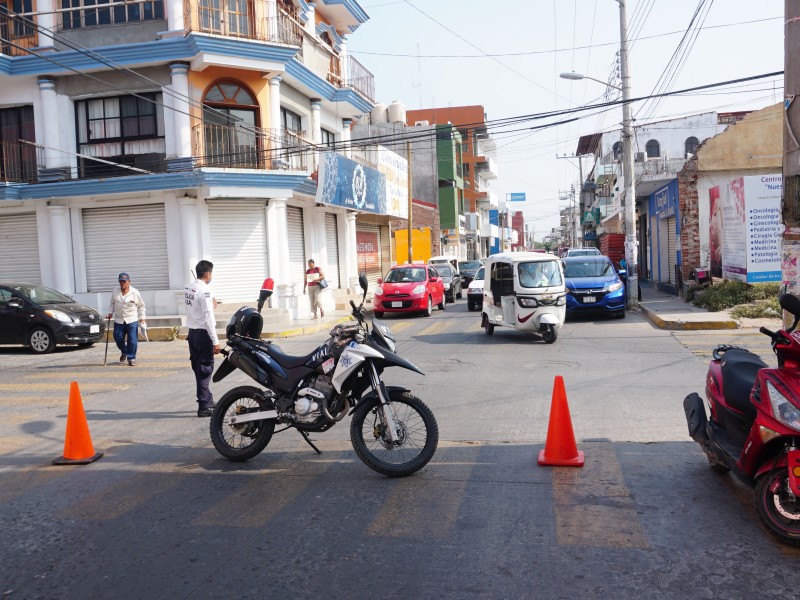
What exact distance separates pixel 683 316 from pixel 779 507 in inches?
561

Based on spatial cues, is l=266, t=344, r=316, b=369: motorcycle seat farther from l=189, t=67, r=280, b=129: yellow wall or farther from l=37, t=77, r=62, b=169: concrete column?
l=37, t=77, r=62, b=169: concrete column

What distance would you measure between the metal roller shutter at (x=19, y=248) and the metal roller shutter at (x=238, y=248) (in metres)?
5.79

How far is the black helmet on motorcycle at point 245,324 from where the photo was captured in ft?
23.3

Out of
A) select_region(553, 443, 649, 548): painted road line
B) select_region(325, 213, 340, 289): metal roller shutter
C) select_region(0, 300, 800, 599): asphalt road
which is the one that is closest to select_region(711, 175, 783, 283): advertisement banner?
select_region(0, 300, 800, 599): asphalt road

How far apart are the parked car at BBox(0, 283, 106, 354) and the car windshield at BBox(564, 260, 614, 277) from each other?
12.8m

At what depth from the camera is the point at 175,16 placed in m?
20.8

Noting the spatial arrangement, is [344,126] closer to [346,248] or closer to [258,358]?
[346,248]

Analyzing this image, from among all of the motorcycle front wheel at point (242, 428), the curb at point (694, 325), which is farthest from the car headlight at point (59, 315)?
the curb at point (694, 325)

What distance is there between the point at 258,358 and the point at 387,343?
1.36 meters

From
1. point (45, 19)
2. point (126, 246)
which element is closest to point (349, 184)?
point (126, 246)

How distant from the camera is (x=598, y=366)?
12.1m

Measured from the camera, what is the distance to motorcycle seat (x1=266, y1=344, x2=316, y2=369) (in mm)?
6711

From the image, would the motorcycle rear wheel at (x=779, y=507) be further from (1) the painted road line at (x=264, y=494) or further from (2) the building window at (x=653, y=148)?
(2) the building window at (x=653, y=148)

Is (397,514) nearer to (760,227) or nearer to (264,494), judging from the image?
(264,494)
